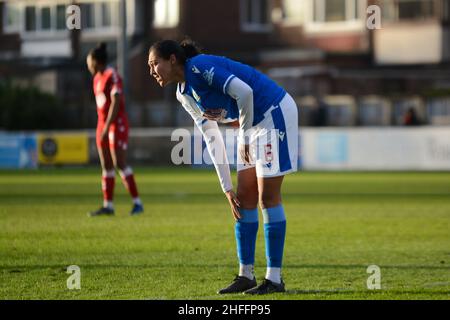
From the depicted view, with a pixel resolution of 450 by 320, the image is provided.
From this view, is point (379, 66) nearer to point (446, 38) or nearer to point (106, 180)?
point (446, 38)

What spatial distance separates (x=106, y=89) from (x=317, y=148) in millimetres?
18122

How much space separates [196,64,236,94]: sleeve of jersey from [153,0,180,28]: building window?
4458 centimetres

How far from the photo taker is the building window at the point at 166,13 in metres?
52.6

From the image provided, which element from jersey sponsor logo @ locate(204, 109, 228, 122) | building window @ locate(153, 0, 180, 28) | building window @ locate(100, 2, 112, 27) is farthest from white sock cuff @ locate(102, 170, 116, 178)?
building window @ locate(100, 2, 112, 27)

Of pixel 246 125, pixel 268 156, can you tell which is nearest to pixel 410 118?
pixel 268 156

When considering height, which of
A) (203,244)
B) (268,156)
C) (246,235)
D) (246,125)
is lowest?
(203,244)

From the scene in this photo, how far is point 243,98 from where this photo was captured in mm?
8258

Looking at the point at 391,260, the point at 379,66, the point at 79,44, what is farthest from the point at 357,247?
the point at 79,44

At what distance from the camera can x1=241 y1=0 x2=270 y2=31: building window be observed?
54.8 metres

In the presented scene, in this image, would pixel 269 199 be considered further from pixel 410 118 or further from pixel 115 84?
pixel 410 118

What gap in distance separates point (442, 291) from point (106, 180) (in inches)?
325

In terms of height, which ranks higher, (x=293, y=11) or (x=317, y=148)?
(x=293, y=11)

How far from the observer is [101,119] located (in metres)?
16.0

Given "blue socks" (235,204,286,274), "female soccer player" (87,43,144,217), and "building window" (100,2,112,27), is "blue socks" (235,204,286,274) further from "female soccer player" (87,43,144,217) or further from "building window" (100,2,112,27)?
"building window" (100,2,112,27)
